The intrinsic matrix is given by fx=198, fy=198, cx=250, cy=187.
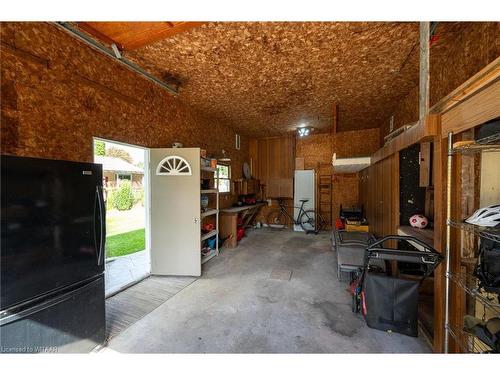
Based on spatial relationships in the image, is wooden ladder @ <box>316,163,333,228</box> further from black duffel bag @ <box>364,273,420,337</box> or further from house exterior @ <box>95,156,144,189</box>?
house exterior @ <box>95,156,144,189</box>

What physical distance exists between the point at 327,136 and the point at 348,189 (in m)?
1.94

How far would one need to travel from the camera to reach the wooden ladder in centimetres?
683

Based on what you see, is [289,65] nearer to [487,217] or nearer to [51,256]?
[487,217]

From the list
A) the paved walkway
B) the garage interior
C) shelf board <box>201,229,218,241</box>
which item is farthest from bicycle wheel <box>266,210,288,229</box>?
the paved walkway

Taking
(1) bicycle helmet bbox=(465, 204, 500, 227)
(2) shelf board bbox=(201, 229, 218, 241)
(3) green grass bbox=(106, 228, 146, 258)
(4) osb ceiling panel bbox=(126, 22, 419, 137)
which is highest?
(4) osb ceiling panel bbox=(126, 22, 419, 137)

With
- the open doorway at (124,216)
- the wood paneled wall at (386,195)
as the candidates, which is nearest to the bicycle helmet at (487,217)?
the wood paneled wall at (386,195)

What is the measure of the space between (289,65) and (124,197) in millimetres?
8388

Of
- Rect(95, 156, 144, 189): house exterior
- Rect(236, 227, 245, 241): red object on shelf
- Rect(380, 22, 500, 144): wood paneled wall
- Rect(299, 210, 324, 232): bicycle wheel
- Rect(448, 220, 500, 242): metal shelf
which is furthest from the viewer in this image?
Rect(299, 210, 324, 232): bicycle wheel

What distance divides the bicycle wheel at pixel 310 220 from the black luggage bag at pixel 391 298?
472cm

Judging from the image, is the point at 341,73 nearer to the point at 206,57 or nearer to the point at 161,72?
the point at 206,57

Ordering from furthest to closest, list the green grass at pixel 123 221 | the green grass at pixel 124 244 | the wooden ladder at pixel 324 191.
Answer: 1. the wooden ladder at pixel 324 191
2. the green grass at pixel 123 221
3. the green grass at pixel 124 244

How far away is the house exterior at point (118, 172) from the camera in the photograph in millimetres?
Result: 6184

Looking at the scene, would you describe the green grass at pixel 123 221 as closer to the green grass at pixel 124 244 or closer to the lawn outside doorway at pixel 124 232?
the lawn outside doorway at pixel 124 232

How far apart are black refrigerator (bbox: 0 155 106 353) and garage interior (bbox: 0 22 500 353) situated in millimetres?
102
